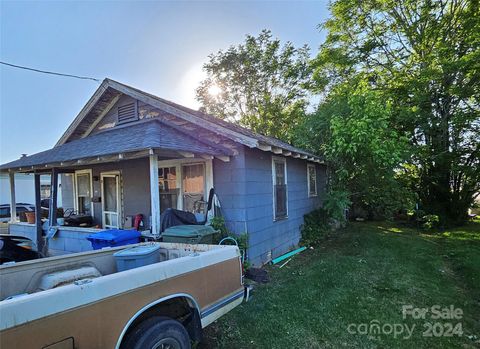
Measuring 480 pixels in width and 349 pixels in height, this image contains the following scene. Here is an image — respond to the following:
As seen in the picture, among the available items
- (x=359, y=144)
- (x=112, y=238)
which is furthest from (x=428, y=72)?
(x=112, y=238)

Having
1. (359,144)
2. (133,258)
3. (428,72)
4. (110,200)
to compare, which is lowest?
(133,258)

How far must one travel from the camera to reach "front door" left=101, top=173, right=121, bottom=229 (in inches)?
360

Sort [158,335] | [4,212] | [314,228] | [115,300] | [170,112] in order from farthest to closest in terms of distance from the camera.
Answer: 1. [4,212]
2. [314,228]
3. [170,112]
4. [158,335]
5. [115,300]

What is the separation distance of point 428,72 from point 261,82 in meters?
12.5

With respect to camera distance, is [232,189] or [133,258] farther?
[232,189]

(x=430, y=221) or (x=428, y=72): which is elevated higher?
(x=428, y=72)

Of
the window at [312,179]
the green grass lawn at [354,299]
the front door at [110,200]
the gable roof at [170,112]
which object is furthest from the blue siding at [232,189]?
the window at [312,179]

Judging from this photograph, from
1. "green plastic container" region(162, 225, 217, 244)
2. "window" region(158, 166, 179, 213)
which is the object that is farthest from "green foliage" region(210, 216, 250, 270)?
"window" region(158, 166, 179, 213)

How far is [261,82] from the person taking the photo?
2223 cm

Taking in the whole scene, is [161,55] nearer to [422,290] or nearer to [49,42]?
[49,42]

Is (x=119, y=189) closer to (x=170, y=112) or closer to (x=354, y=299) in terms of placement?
(x=170, y=112)

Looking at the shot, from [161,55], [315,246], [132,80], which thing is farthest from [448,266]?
[132,80]

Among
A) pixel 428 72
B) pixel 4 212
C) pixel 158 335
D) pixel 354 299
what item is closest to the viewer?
pixel 158 335

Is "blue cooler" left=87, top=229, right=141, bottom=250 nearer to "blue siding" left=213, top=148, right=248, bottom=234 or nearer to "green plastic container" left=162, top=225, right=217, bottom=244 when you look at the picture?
"green plastic container" left=162, top=225, right=217, bottom=244
